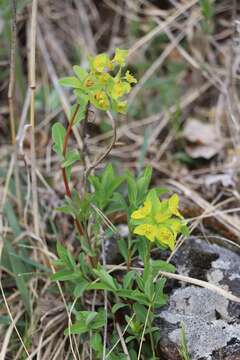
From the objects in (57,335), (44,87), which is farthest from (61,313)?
(44,87)

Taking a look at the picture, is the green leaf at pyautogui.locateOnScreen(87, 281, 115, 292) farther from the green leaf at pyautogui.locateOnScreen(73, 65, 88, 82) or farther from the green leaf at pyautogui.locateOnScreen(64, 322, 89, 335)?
the green leaf at pyautogui.locateOnScreen(73, 65, 88, 82)

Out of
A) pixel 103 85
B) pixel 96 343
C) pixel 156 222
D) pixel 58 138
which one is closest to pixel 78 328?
pixel 96 343

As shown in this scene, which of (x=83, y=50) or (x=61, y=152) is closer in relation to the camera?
(x=61, y=152)

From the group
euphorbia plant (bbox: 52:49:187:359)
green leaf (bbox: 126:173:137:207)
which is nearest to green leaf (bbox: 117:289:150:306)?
euphorbia plant (bbox: 52:49:187:359)

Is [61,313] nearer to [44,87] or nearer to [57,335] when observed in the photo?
[57,335]

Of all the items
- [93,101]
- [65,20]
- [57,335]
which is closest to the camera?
[93,101]

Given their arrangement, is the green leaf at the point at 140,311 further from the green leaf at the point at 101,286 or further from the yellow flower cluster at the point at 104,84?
the yellow flower cluster at the point at 104,84
